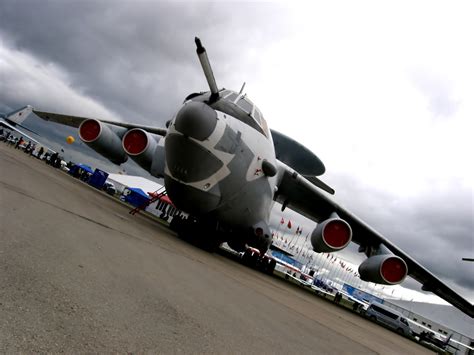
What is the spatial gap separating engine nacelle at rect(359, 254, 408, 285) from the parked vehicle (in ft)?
44.4

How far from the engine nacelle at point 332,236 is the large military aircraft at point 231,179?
0.08 feet

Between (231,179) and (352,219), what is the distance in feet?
17.2

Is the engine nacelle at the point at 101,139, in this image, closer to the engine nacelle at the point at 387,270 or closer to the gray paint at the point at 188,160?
the gray paint at the point at 188,160

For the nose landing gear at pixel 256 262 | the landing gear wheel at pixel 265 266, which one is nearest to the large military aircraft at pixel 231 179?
the nose landing gear at pixel 256 262

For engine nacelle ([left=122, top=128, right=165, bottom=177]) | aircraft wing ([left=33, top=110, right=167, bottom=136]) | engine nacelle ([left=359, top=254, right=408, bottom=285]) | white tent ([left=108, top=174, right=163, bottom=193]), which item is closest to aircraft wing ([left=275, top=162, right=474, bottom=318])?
engine nacelle ([left=359, top=254, right=408, bottom=285])

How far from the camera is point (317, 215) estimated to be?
37.9 feet

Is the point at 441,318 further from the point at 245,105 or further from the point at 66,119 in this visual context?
the point at 66,119

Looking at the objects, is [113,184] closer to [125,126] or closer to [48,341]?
[125,126]

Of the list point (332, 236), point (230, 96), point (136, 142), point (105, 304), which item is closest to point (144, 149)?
point (136, 142)

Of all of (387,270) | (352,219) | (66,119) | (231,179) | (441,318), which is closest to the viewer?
(231,179)

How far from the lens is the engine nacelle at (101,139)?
33.6 ft

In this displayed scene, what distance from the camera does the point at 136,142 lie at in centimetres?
906

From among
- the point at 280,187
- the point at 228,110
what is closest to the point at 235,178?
the point at 228,110

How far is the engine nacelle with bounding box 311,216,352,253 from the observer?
7.88 m
